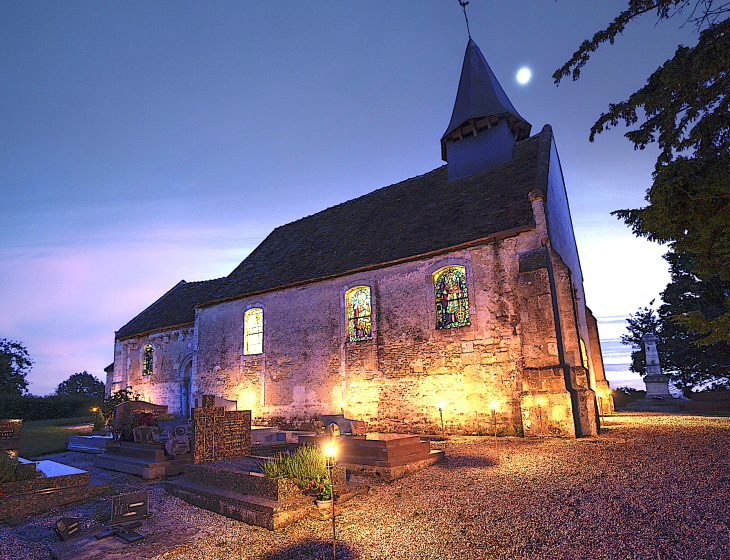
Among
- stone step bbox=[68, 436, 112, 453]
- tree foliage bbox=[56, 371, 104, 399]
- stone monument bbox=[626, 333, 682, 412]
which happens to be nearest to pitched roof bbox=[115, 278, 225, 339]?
stone step bbox=[68, 436, 112, 453]

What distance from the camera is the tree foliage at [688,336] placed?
906 inches

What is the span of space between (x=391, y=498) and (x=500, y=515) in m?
1.73

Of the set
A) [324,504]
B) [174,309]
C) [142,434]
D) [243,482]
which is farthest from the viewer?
[174,309]

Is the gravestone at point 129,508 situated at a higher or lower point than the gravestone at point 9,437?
lower

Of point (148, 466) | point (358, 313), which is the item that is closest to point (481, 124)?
point (358, 313)

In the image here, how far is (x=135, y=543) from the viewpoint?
14.7 ft

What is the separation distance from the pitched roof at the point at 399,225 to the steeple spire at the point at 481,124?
0.70 metres

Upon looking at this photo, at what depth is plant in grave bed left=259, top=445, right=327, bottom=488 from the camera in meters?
5.83

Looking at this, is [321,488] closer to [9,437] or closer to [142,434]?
[142,434]

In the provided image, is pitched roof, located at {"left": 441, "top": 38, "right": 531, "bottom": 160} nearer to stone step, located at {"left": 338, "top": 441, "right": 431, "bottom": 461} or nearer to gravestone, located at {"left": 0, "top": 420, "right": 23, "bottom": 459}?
stone step, located at {"left": 338, "top": 441, "right": 431, "bottom": 461}

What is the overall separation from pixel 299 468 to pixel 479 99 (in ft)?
53.2

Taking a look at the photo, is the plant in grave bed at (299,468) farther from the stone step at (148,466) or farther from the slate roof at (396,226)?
the slate roof at (396,226)

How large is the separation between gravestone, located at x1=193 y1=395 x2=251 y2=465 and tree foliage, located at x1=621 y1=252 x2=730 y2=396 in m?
23.2

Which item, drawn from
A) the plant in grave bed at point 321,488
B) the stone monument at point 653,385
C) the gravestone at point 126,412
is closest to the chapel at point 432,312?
the gravestone at point 126,412
